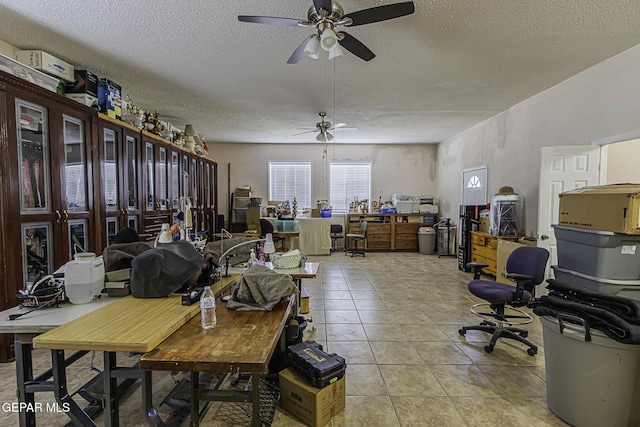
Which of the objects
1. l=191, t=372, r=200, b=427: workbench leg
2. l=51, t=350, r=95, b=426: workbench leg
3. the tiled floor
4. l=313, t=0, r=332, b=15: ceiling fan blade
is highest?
l=313, t=0, r=332, b=15: ceiling fan blade

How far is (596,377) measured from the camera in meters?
1.66

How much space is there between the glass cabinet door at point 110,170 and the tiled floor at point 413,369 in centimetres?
160

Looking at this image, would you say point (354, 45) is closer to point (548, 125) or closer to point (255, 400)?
point (255, 400)

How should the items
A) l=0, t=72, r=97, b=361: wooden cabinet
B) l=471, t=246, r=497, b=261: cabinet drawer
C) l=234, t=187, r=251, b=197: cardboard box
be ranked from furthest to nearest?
l=234, t=187, r=251, b=197: cardboard box
l=471, t=246, r=497, b=261: cabinet drawer
l=0, t=72, r=97, b=361: wooden cabinet

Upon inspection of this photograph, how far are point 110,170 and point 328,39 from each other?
2872 millimetres

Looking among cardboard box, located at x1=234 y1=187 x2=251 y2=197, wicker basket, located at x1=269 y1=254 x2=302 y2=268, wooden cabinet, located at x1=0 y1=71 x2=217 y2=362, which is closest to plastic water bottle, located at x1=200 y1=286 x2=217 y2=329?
wicker basket, located at x1=269 y1=254 x2=302 y2=268

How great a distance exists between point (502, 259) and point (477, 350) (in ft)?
6.75

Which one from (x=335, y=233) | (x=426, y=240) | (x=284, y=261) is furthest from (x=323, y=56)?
(x=426, y=240)

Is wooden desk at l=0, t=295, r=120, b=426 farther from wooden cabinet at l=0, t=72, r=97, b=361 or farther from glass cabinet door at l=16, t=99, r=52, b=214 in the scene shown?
glass cabinet door at l=16, t=99, r=52, b=214

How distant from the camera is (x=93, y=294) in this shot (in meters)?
1.75

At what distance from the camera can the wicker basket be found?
8.90ft

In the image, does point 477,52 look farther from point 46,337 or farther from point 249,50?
point 46,337

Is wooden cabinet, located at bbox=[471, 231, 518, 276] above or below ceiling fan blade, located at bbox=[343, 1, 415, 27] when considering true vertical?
below

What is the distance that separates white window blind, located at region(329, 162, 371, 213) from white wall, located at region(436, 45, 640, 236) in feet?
7.33
